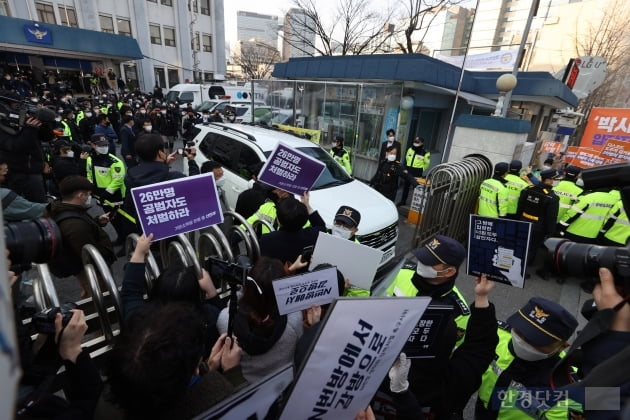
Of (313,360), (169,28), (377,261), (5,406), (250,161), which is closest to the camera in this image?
(5,406)

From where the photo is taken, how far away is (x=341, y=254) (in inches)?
100

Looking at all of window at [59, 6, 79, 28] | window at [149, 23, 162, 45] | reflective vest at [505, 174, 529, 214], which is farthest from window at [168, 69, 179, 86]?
reflective vest at [505, 174, 529, 214]

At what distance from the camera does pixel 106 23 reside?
1125 inches

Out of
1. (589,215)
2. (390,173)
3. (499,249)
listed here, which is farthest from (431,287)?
(390,173)

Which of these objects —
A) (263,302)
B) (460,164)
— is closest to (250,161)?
(460,164)

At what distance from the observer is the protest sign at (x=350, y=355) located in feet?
3.80

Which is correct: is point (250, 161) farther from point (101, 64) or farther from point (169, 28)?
point (169, 28)

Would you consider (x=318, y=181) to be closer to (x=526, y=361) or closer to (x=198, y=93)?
(x=526, y=361)

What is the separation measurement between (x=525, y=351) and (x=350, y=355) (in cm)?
135

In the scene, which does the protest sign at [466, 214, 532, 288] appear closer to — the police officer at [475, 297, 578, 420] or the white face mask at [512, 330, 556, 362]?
the police officer at [475, 297, 578, 420]

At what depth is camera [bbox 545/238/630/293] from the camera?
1.47 m

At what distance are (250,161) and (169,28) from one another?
34.6 m

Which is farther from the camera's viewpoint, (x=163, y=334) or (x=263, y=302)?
(x=263, y=302)

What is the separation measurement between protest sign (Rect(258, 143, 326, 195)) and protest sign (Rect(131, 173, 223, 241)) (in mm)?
876
